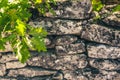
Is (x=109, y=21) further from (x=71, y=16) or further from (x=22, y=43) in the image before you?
(x=22, y=43)

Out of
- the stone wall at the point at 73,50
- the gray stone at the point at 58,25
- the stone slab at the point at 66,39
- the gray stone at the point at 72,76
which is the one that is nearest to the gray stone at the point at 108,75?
the stone wall at the point at 73,50

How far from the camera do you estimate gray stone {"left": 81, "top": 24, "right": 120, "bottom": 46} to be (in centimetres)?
295

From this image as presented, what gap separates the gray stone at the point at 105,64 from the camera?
3.08m

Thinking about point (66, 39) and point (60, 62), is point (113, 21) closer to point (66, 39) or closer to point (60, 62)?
point (66, 39)

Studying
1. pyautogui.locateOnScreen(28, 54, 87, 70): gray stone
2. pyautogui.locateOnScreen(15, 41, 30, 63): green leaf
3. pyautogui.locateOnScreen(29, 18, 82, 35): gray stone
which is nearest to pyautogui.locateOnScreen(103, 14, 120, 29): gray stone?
pyautogui.locateOnScreen(29, 18, 82, 35): gray stone

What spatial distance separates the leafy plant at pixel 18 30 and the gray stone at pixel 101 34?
0.64 m

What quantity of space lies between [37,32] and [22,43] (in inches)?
9.6

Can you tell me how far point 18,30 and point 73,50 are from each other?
907 mm

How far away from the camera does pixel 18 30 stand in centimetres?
241

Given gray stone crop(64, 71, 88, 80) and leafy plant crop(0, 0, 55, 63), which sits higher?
leafy plant crop(0, 0, 55, 63)

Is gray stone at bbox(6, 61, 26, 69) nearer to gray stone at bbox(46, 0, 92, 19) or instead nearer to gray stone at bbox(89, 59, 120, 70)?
gray stone at bbox(46, 0, 92, 19)

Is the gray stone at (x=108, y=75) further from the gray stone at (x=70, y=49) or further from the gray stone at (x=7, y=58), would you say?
the gray stone at (x=7, y=58)

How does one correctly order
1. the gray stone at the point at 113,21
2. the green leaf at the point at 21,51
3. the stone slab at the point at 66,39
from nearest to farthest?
the green leaf at the point at 21,51
the gray stone at the point at 113,21
the stone slab at the point at 66,39

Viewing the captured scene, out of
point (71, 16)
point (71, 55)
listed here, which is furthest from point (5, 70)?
point (71, 16)
